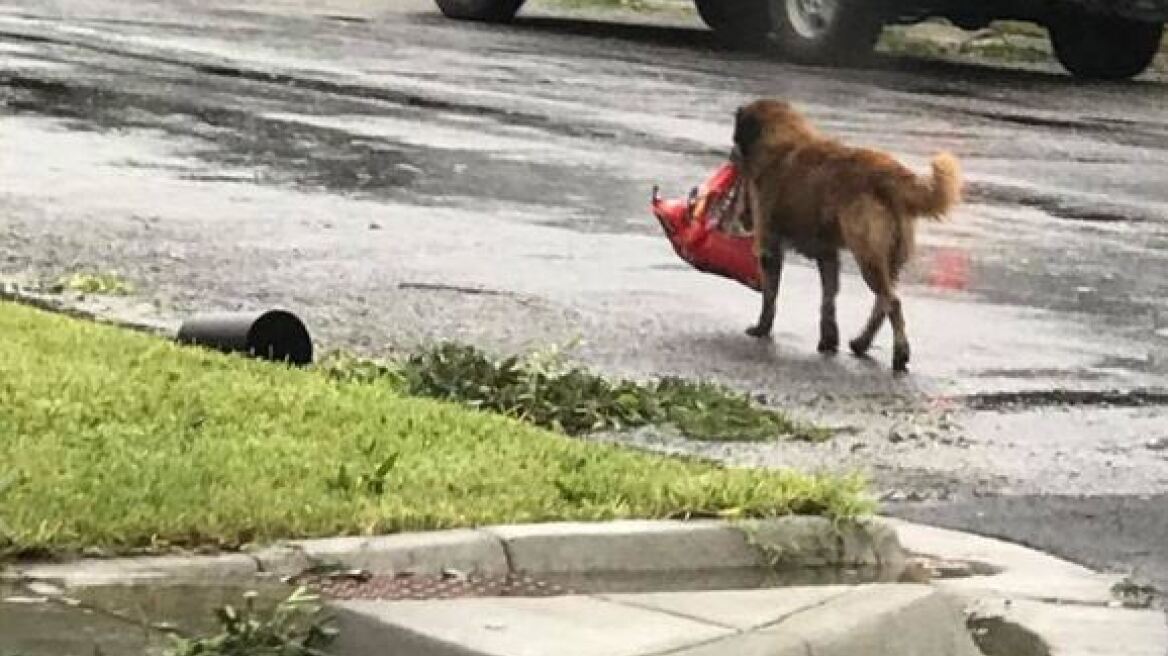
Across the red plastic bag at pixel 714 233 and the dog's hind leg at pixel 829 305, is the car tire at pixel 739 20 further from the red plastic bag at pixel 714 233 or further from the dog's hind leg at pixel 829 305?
the dog's hind leg at pixel 829 305

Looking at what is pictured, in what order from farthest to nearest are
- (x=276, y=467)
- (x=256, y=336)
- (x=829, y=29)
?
(x=829, y=29), (x=256, y=336), (x=276, y=467)

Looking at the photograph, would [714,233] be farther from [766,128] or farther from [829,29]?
[829,29]

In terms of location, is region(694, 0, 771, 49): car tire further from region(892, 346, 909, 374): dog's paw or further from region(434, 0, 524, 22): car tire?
region(892, 346, 909, 374): dog's paw

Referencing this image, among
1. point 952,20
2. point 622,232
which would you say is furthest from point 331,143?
point 952,20

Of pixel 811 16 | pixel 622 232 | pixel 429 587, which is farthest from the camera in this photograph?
pixel 811 16

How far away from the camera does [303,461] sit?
20.0 ft

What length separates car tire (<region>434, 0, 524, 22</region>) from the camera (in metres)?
24.6

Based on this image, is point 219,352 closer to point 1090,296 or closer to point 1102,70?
point 1090,296

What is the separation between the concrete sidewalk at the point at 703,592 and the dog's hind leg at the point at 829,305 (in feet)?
8.44

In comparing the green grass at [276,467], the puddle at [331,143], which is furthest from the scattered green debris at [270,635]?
the puddle at [331,143]

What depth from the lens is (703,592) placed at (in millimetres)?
5273

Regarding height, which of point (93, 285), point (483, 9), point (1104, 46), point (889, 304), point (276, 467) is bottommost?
point (483, 9)

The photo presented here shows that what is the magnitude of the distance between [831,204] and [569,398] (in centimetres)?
169

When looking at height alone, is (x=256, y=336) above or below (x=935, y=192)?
below
